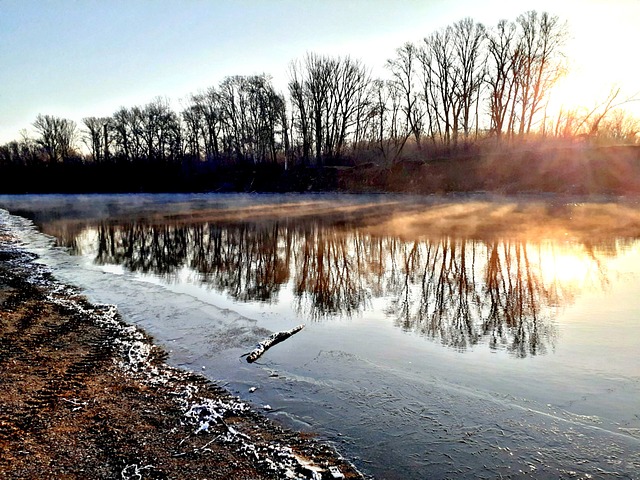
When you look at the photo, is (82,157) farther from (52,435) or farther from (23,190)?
(52,435)

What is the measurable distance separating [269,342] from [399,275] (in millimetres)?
5550

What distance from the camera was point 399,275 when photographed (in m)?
11.7

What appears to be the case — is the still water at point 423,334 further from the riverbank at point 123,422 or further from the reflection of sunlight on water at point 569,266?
the riverbank at point 123,422

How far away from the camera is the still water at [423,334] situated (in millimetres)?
4375

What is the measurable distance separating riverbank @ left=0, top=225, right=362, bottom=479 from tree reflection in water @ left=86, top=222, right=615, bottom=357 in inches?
142

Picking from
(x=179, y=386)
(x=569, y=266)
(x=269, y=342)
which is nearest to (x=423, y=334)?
(x=269, y=342)

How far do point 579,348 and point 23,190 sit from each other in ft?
304

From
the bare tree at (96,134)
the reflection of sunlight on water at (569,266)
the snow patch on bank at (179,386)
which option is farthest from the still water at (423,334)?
the bare tree at (96,134)

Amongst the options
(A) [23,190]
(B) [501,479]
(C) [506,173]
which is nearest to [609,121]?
(C) [506,173]

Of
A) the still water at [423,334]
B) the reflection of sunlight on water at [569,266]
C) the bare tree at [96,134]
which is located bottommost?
the still water at [423,334]

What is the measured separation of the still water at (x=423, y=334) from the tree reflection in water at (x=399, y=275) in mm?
65

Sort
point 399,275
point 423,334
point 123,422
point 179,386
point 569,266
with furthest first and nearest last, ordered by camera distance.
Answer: point 569,266 → point 399,275 → point 423,334 → point 179,386 → point 123,422

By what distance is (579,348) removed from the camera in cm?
659

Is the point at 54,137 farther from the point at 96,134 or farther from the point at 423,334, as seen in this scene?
the point at 423,334
